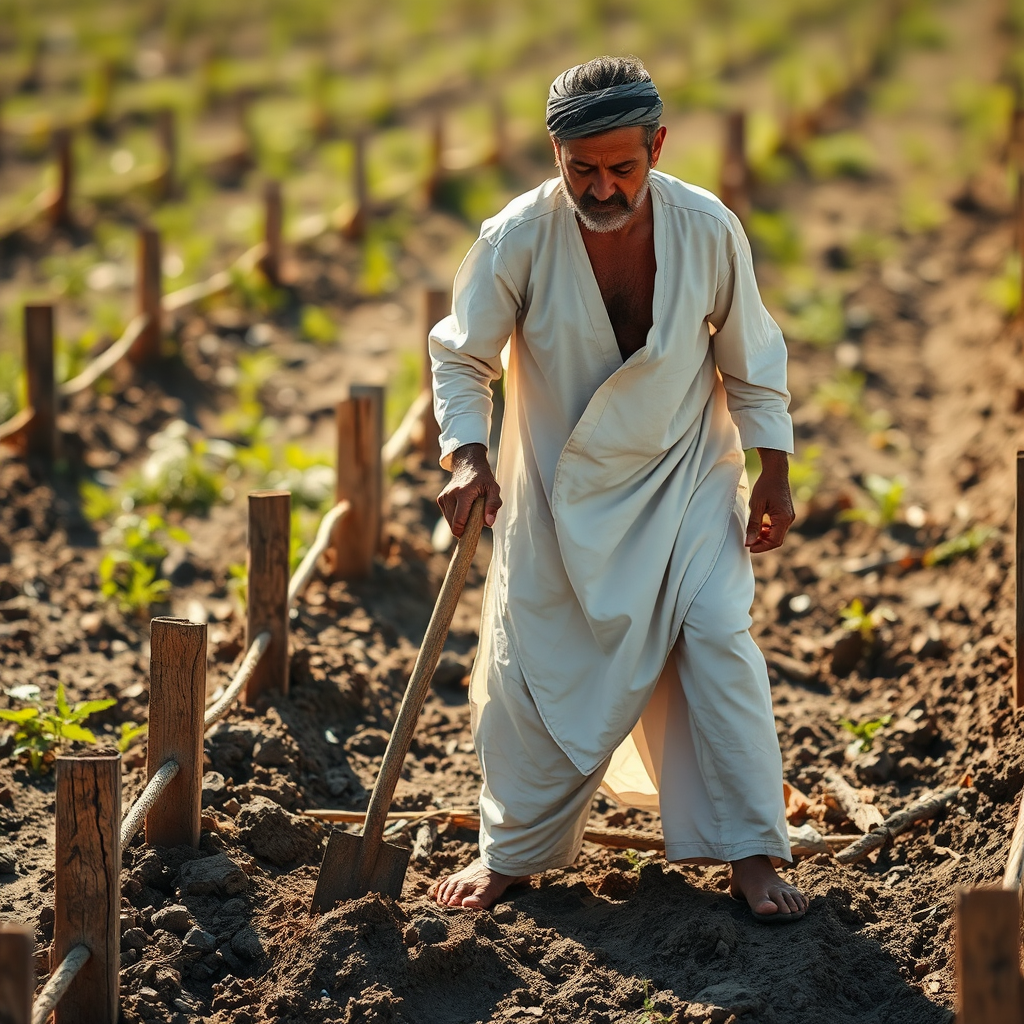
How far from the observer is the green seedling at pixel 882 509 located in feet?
20.2

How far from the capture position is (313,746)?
4230mm

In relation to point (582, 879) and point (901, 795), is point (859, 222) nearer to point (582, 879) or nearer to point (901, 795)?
point (901, 795)

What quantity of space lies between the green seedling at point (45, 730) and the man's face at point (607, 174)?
6.24ft

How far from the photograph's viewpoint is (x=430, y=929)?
9.97 ft

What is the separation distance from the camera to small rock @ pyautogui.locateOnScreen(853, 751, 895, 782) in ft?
13.5

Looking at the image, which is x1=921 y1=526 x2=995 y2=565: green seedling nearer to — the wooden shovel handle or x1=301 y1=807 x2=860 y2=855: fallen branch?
x1=301 y1=807 x2=860 y2=855: fallen branch

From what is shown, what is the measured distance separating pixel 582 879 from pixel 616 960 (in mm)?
518

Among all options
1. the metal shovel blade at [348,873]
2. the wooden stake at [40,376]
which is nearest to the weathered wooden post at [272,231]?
the wooden stake at [40,376]

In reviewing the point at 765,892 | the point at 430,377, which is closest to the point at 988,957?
the point at 765,892

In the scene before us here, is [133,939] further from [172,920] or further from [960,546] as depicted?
[960,546]

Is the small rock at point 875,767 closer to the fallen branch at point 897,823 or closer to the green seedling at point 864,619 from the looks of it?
the fallen branch at point 897,823

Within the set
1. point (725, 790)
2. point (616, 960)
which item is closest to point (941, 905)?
point (725, 790)

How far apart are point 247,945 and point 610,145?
2.00 m

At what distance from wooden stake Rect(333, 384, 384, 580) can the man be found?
1.81 metres
